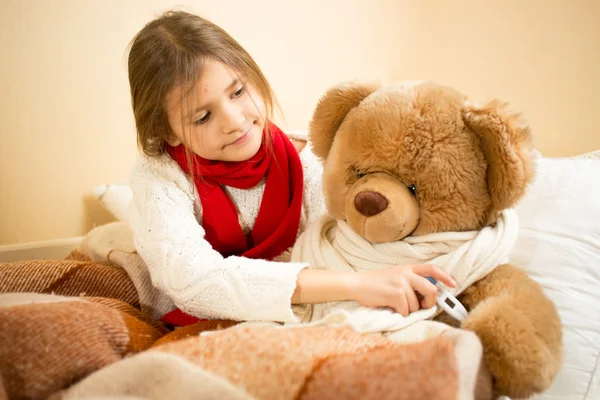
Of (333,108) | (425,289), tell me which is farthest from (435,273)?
(333,108)

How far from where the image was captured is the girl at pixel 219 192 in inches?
26.0

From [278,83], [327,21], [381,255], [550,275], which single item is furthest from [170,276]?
[327,21]

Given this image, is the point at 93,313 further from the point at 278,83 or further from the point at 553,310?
the point at 278,83

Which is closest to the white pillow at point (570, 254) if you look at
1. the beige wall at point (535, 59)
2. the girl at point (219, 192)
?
the girl at point (219, 192)

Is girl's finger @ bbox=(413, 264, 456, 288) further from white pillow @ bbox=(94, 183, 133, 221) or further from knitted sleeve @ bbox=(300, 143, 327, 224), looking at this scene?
white pillow @ bbox=(94, 183, 133, 221)

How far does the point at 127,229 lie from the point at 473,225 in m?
0.74

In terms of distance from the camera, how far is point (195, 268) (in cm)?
69

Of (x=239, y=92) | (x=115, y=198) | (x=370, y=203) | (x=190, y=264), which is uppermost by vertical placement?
(x=239, y=92)

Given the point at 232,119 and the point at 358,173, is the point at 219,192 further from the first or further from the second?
the point at 358,173

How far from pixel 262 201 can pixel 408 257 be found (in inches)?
12.2

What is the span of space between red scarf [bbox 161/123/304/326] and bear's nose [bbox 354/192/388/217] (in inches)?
10.2

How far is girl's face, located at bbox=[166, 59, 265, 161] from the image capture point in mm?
764

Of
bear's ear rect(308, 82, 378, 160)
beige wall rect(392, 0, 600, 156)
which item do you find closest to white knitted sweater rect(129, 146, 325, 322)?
bear's ear rect(308, 82, 378, 160)

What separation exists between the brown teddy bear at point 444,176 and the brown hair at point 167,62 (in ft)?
0.81
